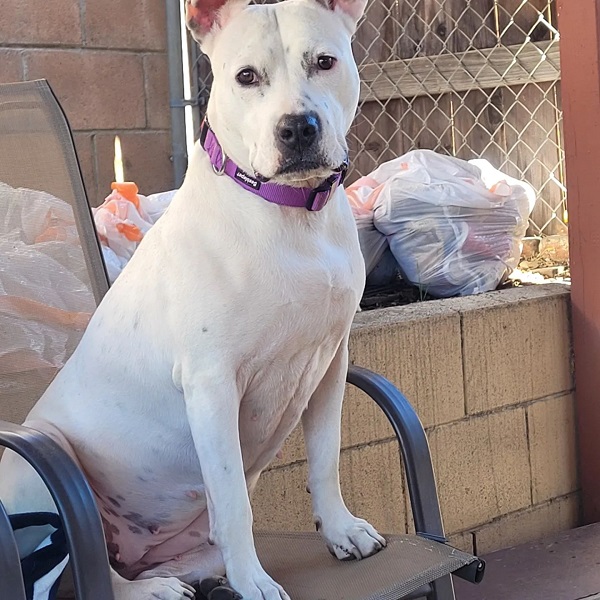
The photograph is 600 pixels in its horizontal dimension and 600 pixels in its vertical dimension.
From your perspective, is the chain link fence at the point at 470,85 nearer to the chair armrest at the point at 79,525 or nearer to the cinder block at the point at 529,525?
the cinder block at the point at 529,525

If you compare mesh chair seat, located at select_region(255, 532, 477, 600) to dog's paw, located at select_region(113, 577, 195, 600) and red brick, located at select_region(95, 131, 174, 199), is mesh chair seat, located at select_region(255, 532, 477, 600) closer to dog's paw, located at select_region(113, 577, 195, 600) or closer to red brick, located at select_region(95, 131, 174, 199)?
dog's paw, located at select_region(113, 577, 195, 600)

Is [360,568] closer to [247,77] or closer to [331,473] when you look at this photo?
[331,473]

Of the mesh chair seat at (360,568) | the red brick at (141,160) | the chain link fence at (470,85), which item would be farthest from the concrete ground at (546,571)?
the red brick at (141,160)

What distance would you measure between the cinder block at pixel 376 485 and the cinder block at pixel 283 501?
0.14 meters

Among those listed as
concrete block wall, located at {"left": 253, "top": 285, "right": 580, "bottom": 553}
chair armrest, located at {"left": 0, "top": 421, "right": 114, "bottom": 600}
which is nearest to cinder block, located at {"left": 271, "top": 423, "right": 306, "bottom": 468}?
concrete block wall, located at {"left": 253, "top": 285, "right": 580, "bottom": 553}

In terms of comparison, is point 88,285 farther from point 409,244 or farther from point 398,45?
point 398,45

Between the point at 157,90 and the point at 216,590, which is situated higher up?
the point at 157,90

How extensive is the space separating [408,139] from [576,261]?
0.92 meters

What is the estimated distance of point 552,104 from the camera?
3.76 m

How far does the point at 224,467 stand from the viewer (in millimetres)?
1671

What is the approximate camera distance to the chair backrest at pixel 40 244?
7.31ft

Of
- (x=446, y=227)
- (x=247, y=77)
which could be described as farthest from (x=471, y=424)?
(x=247, y=77)

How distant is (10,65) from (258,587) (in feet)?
8.12

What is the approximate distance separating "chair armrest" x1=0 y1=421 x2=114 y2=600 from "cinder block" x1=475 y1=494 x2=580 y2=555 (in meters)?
1.91
